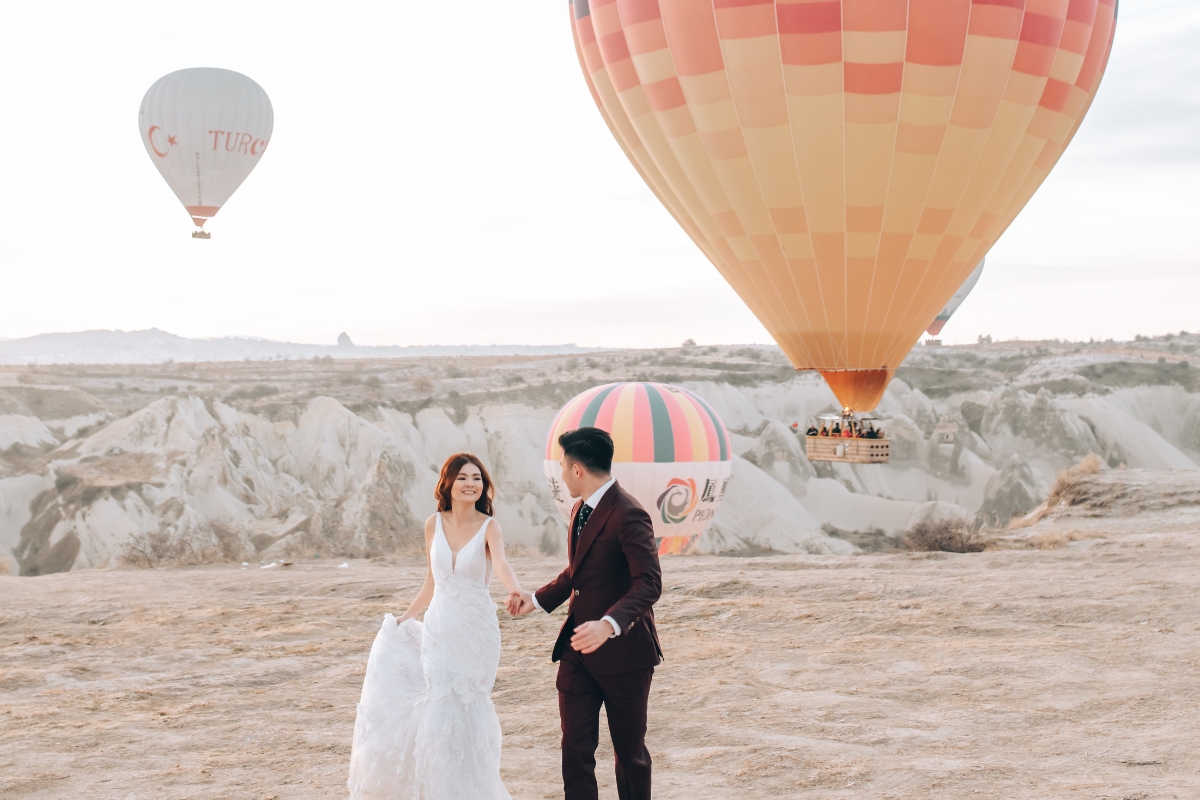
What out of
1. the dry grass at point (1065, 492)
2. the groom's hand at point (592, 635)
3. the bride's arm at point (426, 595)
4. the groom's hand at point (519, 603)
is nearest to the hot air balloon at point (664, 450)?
the dry grass at point (1065, 492)

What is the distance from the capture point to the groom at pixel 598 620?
168 inches

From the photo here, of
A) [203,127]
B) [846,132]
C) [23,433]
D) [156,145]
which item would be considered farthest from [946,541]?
[23,433]

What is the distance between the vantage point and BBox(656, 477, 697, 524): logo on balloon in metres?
18.0

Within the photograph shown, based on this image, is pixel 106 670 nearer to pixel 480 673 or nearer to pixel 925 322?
pixel 480 673

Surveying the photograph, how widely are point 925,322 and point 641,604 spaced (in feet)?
35.8

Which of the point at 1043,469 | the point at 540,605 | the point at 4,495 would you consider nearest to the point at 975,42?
the point at 540,605

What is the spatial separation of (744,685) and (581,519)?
427 centimetres

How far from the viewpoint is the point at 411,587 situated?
45.8ft

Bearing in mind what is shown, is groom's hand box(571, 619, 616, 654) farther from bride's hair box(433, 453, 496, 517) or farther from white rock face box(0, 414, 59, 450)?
white rock face box(0, 414, 59, 450)

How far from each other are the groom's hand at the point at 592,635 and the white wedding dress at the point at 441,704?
2.16 ft

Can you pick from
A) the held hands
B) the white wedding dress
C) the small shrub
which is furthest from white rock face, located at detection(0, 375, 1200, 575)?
the held hands

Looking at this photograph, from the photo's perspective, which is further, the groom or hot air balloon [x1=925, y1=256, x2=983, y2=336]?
hot air balloon [x1=925, y1=256, x2=983, y2=336]

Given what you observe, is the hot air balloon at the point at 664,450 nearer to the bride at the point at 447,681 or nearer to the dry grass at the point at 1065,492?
the dry grass at the point at 1065,492

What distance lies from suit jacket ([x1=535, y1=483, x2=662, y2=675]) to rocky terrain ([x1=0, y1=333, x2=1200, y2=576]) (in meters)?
17.2
